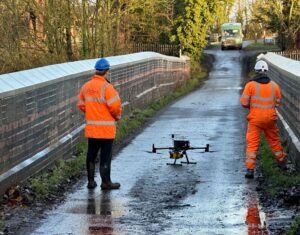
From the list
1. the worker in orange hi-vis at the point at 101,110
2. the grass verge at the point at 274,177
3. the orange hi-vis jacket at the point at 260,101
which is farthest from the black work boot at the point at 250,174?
the worker in orange hi-vis at the point at 101,110

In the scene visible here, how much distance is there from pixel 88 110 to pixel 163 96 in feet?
61.8

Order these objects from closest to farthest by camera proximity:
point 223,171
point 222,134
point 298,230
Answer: point 298,230 → point 223,171 → point 222,134

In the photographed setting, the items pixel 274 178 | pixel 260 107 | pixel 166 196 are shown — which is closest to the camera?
pixel 166 196

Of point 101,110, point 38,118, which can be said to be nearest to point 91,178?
point 101,110

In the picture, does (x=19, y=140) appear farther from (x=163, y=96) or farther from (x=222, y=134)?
(x=163, y=96)

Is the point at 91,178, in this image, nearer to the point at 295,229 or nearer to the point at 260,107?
the point at 260,107

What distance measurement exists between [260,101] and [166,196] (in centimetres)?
237

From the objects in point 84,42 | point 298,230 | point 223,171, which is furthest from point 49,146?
point 84,42

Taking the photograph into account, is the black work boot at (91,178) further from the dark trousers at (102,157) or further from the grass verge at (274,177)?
the grass verge at (274,177)

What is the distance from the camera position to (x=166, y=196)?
30.0 feet

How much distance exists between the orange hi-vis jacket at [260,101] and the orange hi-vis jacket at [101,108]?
2.12m

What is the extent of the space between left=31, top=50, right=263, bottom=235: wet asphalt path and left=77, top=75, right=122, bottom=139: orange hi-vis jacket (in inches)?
30.7

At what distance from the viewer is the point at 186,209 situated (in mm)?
8328

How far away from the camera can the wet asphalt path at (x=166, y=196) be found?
7.47m
